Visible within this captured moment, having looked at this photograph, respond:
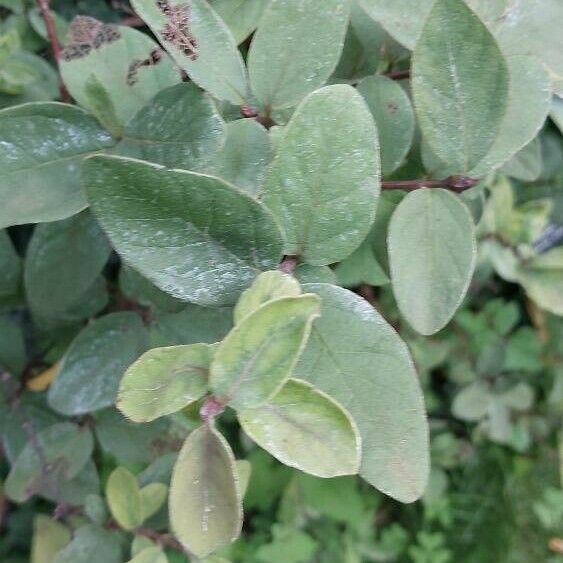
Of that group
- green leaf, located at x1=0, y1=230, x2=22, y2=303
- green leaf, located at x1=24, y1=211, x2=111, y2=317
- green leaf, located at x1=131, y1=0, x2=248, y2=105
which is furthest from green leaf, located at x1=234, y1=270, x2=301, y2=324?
green leaf, located at x1=0, y1=230, x2=22, y2=303

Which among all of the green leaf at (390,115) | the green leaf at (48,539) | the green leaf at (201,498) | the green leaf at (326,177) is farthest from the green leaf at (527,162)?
the green leaf at (48,539)

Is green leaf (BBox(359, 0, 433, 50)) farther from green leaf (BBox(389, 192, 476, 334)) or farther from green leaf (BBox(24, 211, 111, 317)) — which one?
green leaf (BBox(24, 211, 111, 317))

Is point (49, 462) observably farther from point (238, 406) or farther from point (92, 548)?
point (238, 406)

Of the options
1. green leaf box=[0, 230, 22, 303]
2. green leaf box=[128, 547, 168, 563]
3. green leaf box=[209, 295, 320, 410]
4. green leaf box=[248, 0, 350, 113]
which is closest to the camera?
green leaf box=[209, 295, 320, 410]

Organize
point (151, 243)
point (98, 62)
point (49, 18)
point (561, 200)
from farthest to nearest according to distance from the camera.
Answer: point (561, 200) → point (49, 18) → point (98, 62) → point (151, 243)

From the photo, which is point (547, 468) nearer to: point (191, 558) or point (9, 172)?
point (191, 558)

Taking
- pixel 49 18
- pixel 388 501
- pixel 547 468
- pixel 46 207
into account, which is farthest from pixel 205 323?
pixel 547 468
